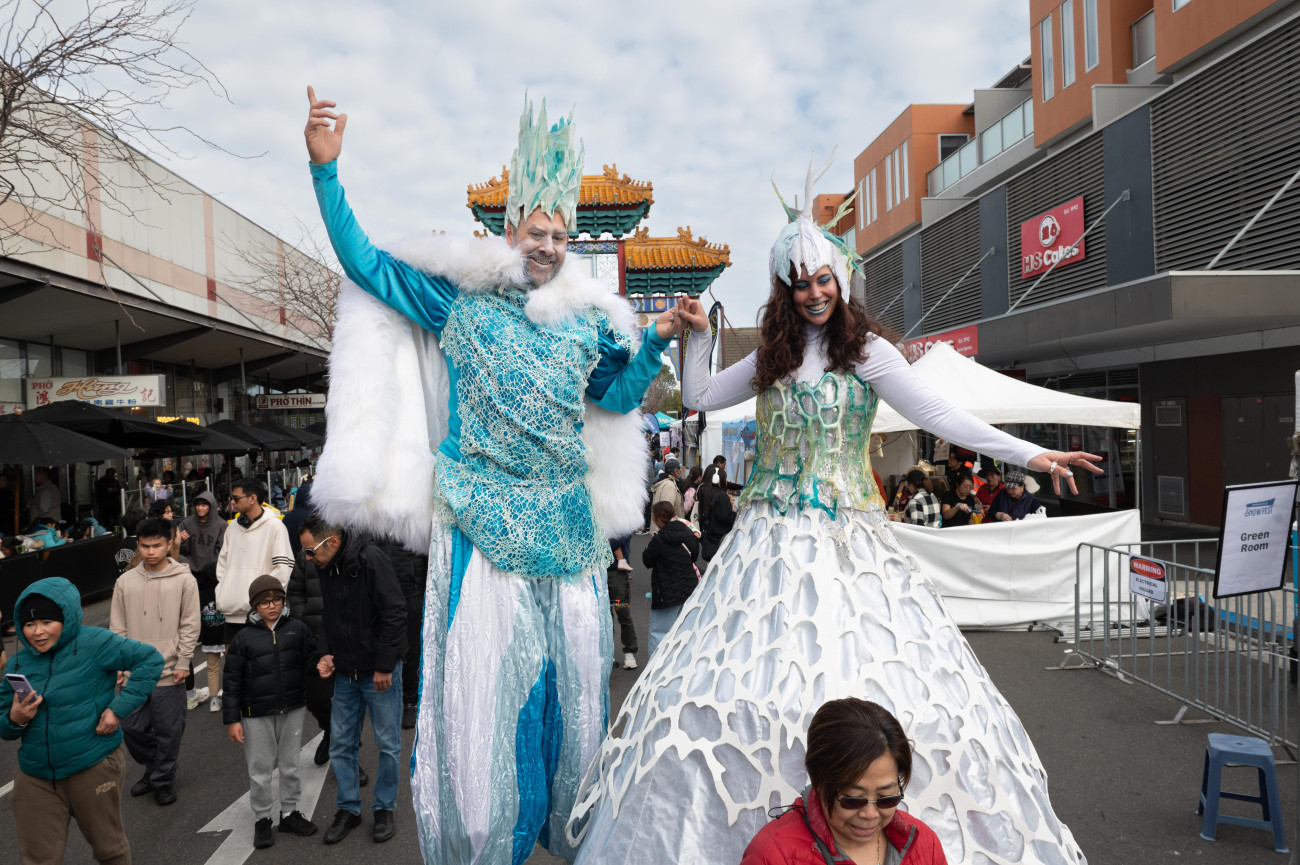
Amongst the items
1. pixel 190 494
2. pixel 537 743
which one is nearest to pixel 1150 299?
pixel 537 743

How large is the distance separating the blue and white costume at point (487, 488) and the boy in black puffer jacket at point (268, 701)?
232cm

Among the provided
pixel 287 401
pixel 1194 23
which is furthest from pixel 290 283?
pixel 1194 23

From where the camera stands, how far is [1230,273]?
423 inches

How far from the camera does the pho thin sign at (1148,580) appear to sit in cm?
584

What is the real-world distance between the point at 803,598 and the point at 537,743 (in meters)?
0.86

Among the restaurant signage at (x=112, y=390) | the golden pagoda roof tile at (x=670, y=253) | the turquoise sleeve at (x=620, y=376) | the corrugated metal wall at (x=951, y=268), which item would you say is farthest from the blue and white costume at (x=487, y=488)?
the corrugated metal wall at (x=951, y=268)

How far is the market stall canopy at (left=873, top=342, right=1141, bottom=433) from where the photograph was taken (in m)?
9.39

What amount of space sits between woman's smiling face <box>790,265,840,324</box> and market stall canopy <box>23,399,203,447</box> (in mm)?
11206

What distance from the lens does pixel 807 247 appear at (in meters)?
2.62

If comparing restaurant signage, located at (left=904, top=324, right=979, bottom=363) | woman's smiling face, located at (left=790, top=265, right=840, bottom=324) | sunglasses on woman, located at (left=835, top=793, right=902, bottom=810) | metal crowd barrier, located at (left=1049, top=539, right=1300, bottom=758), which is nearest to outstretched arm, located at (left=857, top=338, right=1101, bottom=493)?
woman's smiling face, located at (left=790, top=265, right=840, bottom=324)

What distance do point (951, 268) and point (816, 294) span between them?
21956 millimetres

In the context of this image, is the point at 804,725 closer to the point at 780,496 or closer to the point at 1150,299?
the point at 780,496

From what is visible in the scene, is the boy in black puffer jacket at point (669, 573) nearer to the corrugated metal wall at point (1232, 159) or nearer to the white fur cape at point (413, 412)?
the white fur cape at point (413, 412)

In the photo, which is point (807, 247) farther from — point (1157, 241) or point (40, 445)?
point (1157, 241)
